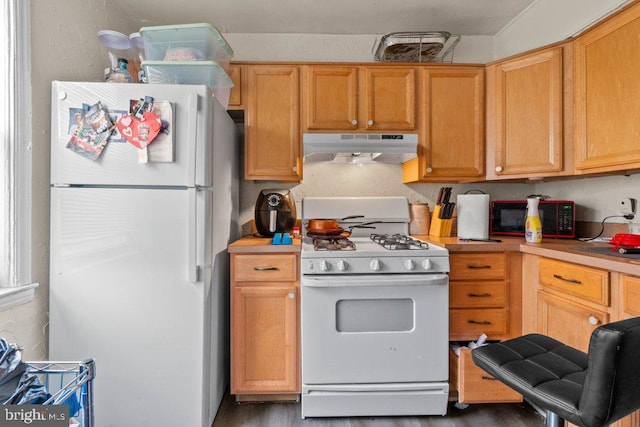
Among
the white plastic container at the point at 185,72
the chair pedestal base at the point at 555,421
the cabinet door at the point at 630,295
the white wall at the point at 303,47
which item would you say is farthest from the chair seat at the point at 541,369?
the white wall at the point at 303,47

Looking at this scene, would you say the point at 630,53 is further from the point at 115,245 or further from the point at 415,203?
the point at 115,245

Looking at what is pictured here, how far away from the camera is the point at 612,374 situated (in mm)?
806

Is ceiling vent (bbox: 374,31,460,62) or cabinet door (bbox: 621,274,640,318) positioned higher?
ceiling vent (bbox: 374,31,460,62)

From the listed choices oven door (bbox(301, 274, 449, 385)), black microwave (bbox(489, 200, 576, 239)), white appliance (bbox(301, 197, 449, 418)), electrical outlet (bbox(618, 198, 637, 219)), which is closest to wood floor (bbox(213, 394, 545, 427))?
white appliance (bbox(301, 197, 449, 418))

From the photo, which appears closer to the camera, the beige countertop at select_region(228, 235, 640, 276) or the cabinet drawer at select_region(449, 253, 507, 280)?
the beige countertop at select_region(228, 235, 640, 276)

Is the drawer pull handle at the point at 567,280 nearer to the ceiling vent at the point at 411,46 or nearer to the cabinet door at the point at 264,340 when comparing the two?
the cabinet door at the point at 264,340

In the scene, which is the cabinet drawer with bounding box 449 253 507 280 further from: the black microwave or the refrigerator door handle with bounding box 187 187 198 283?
the refrigerator door handle with bounding box 187 187 198 283

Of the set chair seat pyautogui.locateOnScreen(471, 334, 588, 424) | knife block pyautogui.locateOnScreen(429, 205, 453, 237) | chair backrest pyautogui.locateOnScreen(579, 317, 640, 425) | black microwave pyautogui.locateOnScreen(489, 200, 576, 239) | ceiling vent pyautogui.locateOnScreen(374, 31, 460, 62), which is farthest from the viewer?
knife block pyautogui.locateOnScreen(429, 205, 453, 237)

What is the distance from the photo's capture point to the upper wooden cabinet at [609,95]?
4.80 ft

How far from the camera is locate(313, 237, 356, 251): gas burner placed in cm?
178

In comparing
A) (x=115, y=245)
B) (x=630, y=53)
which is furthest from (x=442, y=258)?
(x=115, y=245)

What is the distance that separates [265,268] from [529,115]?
1825 mm

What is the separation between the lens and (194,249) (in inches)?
61.0

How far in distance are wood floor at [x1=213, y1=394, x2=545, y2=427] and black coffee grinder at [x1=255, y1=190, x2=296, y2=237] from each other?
1040mm
